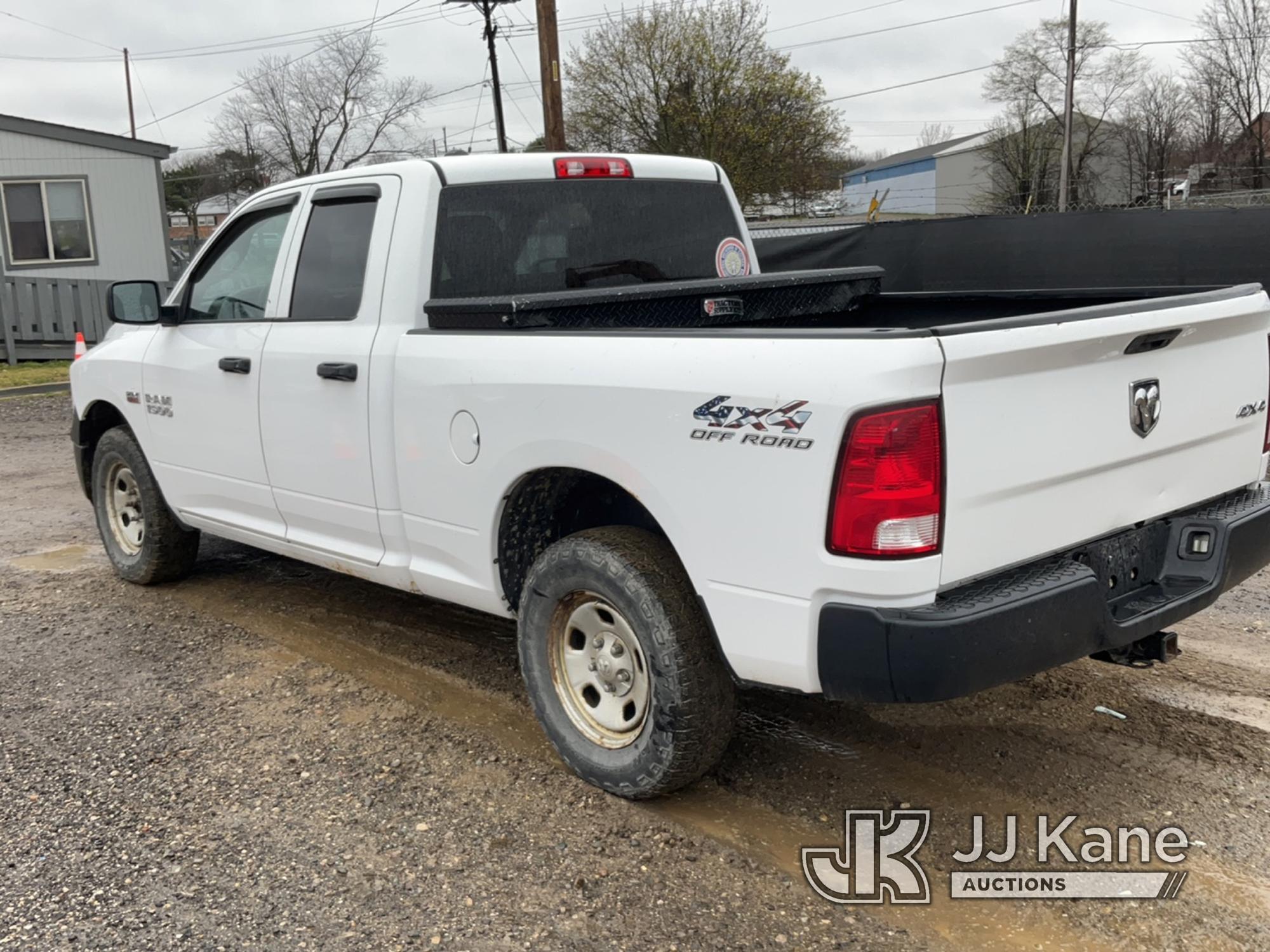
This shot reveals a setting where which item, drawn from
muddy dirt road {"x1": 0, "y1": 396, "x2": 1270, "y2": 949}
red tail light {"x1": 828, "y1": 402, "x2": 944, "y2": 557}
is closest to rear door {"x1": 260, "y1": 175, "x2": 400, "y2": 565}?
muddy dirt road {"x1": 0, "y1": 396, "x2": 1270, "y2": 949}

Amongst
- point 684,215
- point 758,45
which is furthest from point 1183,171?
point 684,215

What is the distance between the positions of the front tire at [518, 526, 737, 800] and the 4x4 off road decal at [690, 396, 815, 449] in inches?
20.9

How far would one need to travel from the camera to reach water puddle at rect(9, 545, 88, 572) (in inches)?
254

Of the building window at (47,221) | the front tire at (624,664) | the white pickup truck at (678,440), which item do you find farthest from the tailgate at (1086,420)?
the building window at (47,221)

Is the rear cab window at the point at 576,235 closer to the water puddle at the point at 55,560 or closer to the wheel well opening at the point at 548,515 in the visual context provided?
the wheel well opening at the point at 548,515

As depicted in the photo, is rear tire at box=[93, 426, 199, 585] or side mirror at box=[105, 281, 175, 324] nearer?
side mirror at box=[105, 281, 175, 324]

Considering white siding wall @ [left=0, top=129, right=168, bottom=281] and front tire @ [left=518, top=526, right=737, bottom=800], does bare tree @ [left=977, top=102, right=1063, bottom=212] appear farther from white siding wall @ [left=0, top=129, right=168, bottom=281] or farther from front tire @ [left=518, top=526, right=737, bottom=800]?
front tire @ [left=518, top=526, right=737, bottom=800]

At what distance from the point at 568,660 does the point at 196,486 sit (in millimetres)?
2448

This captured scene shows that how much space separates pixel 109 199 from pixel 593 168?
69.0 ft

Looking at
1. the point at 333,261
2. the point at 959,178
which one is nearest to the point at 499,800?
the point at 333,261

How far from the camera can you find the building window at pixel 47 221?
2152cm

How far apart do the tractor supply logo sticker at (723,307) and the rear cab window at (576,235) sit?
539mm

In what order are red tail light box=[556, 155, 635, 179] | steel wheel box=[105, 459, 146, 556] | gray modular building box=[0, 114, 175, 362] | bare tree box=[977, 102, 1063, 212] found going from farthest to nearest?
bare tree box=[977, 102, 1063, 212], gray modular building box=[0, 114, 175, 362], steel wheel box=[105, 459, 146, 556], red tail light box=[556, 155, 635, 179]

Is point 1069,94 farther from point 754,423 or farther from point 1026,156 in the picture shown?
point 754,423
